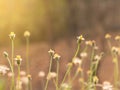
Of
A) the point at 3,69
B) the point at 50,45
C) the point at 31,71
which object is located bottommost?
the point at 3,69

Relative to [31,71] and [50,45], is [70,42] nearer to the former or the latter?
[50,45]

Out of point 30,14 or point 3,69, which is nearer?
point 3,69

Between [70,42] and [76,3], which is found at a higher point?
[76,3]

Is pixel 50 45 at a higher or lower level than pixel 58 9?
lower

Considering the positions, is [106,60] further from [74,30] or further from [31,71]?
[31,71]

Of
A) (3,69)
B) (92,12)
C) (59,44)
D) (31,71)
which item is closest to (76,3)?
(92,12)

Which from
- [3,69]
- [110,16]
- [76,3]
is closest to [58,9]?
[76,3]
